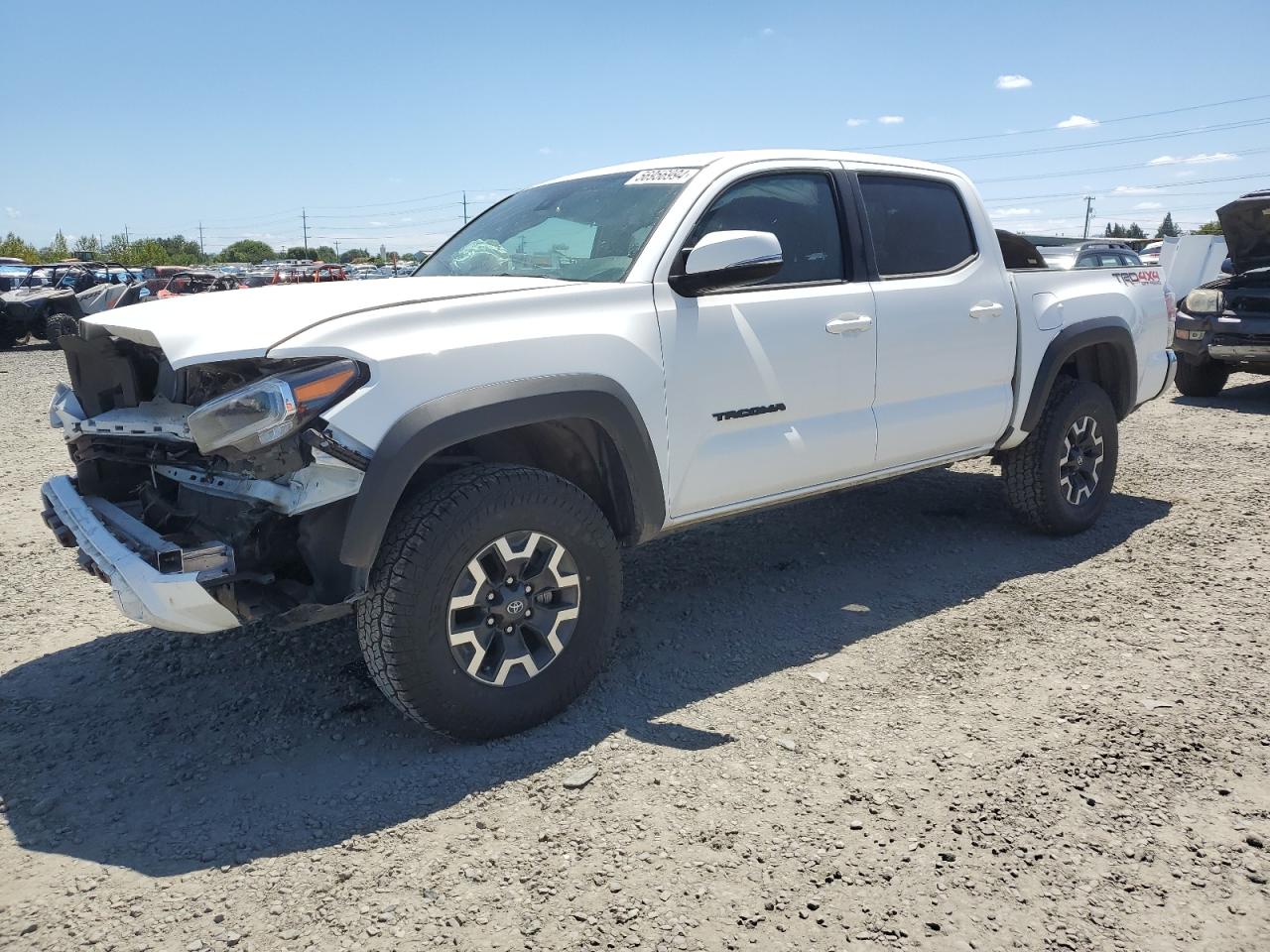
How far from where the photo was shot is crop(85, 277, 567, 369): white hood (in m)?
2.73

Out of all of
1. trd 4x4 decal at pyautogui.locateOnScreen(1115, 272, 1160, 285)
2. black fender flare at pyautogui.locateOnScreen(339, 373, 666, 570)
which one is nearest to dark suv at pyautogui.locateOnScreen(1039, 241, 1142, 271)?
trd 4x4 decal at pyautogui.locateOnScreen(1115, 272, 1160, 285)

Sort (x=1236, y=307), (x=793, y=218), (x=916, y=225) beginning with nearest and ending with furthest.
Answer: (x=793, y=218)
(x=916, y=225)
(x=1236, y=307)

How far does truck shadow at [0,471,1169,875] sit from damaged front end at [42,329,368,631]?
58 centimetres

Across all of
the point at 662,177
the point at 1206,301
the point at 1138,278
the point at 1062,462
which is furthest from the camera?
the point at 1206,301

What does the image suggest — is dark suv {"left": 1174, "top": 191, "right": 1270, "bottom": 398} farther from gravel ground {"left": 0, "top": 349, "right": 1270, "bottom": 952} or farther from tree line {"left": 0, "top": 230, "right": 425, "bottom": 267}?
tree line {"left": 0, "top": 230, "right": 425, "bottom": 267}

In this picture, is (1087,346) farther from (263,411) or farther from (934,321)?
(263,411)

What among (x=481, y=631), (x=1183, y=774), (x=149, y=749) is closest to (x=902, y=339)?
(x=1183, y=774)

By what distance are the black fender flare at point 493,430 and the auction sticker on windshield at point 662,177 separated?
1.04 m

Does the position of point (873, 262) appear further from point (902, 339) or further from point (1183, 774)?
point (1183, 774)

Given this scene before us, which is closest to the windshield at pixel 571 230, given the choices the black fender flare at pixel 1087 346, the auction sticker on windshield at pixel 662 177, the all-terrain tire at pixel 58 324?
the auction sticker on windshield at pixel 662 177

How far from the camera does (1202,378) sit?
10.3 meters

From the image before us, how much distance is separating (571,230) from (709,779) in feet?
7.32

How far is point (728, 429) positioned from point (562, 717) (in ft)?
4.00

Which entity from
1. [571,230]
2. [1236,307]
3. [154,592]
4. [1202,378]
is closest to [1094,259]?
[1236,307]
